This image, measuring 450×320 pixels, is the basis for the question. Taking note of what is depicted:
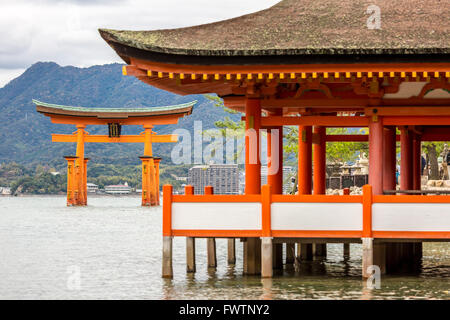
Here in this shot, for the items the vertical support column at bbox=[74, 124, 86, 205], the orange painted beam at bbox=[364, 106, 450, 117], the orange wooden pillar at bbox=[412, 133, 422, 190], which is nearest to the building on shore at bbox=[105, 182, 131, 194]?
the vertical support column at bbox=[74, 124, 86, 205]

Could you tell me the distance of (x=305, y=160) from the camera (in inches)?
945

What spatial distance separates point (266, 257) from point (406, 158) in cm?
810

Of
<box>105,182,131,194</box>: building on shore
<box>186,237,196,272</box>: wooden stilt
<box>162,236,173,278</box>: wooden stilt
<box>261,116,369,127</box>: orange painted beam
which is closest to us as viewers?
<box>162,236,173,278</box>: wooden stilt

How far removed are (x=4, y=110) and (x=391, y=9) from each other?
17775 centimetres

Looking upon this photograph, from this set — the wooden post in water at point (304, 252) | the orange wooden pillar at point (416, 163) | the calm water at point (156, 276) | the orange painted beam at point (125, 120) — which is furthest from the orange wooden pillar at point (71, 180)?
the wooden post in water at point (304, 252)

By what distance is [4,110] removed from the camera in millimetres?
190125

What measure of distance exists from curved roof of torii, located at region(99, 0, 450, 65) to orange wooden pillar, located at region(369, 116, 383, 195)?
2.05m

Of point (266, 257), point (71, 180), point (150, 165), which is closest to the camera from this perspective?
point (266, 257)

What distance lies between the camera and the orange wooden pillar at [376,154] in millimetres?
19114

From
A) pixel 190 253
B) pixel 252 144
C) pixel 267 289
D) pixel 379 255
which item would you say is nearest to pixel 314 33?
pixel 252 144

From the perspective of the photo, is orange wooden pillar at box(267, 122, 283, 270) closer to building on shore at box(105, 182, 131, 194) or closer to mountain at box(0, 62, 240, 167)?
building on shore at box(105, 182, 131, 194)

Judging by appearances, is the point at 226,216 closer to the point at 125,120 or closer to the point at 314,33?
the point at 314,33

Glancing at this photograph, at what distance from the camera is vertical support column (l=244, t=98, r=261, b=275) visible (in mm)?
19312

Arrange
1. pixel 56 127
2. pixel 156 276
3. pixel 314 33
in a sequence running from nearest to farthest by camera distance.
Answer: pixel 314 33 → pixel 156 276 → pixel 56 127
